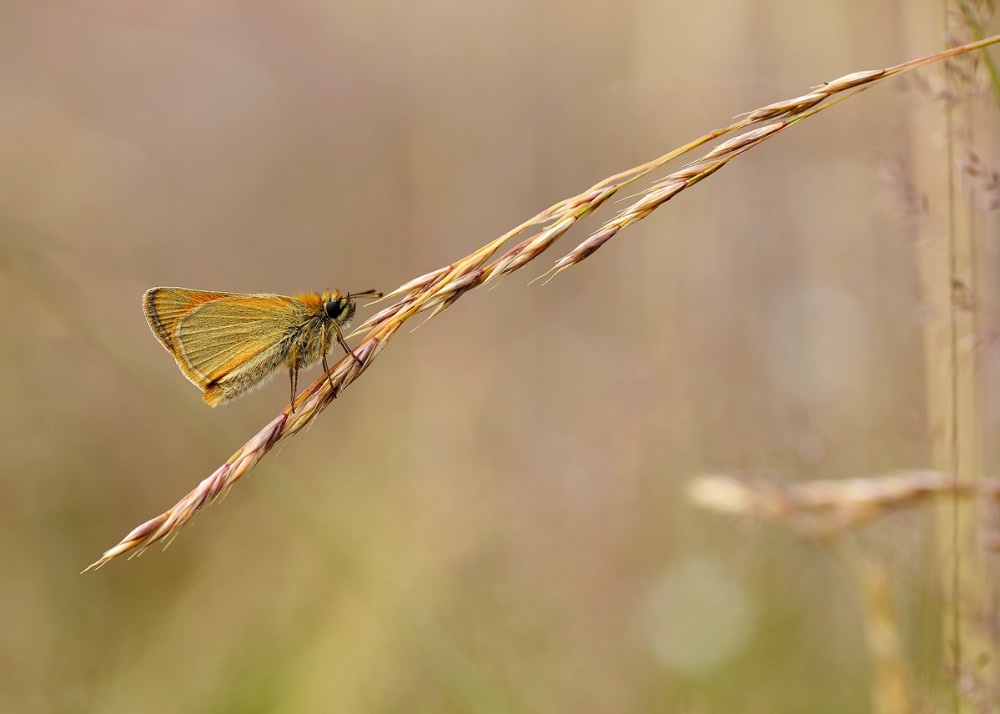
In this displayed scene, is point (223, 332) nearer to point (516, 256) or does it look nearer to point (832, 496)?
point (516, 256)

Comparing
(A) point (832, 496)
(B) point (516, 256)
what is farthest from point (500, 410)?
(B) point (516, 256)

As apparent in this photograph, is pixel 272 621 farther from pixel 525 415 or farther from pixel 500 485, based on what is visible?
pixel 525 415

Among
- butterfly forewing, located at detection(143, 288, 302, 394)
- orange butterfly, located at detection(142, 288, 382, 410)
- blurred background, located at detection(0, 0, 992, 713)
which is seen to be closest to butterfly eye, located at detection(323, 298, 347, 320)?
orange butterfly, located at detection(142, 288, 382, 410)

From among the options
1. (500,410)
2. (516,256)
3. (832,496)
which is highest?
(516,256)

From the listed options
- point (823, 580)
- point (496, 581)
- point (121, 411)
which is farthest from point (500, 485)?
point (121, 411)

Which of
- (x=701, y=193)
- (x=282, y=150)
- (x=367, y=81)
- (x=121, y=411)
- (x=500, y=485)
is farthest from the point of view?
(x=367, y=81)

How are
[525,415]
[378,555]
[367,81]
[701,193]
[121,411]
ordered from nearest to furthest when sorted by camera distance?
[378,555], [701,193], [121,411], [525,415], [367,81]
